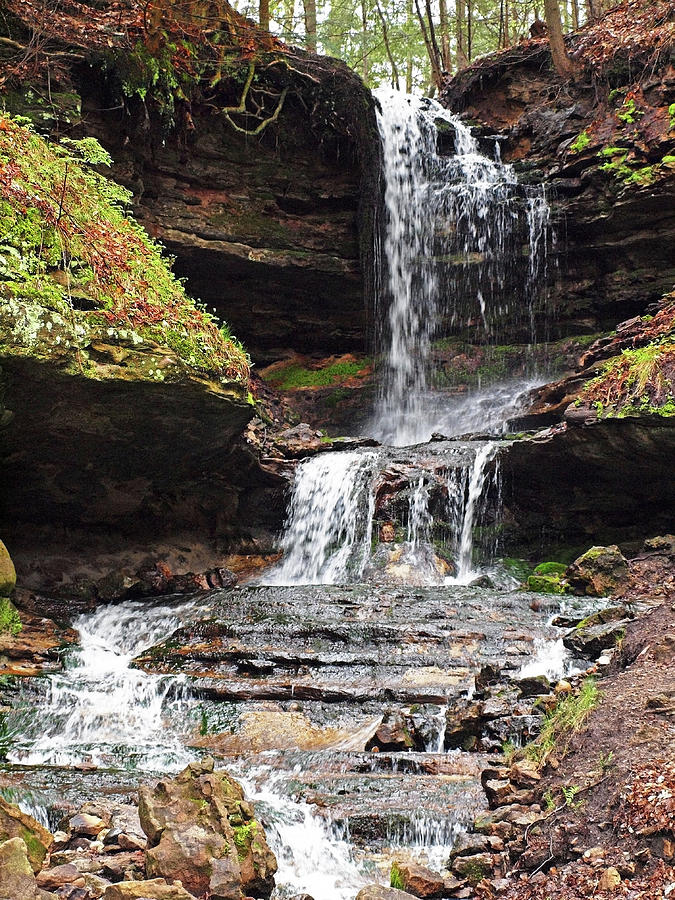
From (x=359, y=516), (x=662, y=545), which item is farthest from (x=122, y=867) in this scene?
(x=662, y=545)

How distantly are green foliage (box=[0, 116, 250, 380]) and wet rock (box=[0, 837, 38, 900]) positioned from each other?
5.19 metres

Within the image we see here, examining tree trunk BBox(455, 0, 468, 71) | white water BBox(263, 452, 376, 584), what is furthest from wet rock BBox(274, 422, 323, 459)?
tree trunk BBox(455, 0, 468, 71)

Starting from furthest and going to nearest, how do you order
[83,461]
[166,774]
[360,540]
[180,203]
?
[180,203]
[360,540]
[83,461]
[166,774]

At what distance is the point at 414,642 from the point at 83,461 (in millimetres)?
4749

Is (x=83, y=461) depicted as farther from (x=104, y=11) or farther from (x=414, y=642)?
(x=104, y=11)

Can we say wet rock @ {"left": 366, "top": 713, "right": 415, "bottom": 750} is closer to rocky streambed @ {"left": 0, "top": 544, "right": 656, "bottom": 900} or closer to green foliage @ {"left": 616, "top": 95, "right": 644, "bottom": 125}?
rocky streambed @ {"left": 0, "top": 544, "right": 656, "bottom": 900}

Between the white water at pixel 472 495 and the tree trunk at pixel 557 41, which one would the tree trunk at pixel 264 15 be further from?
the white water at pixel 472 495

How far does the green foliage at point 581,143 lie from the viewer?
13.5m

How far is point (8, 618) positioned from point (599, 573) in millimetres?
6382

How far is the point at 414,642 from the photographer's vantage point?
632 cm

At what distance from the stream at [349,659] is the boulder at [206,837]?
0.34m

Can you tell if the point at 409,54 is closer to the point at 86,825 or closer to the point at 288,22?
the point at 288,22

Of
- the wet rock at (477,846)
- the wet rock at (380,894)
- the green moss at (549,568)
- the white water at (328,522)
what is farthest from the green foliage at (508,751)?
A: the green moss at (549,568)

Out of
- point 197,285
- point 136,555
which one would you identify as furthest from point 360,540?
point 197,285
